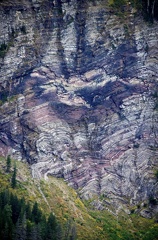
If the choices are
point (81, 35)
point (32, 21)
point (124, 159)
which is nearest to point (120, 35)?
point (81, 35)

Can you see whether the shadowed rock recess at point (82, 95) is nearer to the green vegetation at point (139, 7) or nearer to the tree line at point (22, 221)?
the green vegetation at point (139, 7)

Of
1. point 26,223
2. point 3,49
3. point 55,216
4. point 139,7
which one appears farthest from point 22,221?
point 139,7

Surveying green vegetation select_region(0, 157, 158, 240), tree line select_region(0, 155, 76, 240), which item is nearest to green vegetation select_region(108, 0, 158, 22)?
green vegetation select_region(0, 157, 158, 240)

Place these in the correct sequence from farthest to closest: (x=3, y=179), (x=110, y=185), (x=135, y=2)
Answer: (x=135, y=2), (x=110, y=185), (x=3, y=179)

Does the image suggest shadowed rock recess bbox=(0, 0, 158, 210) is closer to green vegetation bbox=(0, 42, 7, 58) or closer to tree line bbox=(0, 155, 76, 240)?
green vegetation bbox=(0, 42, 7, 58)

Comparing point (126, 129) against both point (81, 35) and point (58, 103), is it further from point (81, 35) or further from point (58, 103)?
point (81, 35)

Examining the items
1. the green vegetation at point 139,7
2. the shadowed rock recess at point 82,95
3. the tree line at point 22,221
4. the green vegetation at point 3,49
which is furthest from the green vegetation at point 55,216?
the green vegetation at point 139,7
